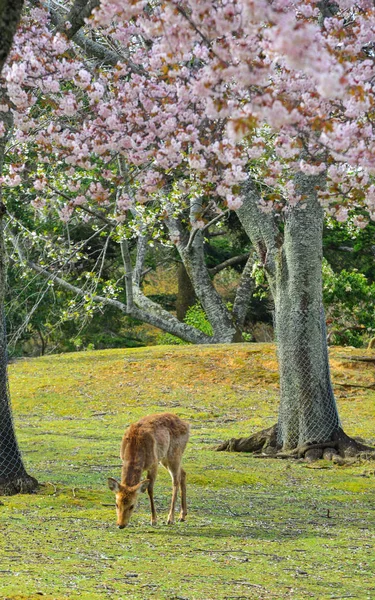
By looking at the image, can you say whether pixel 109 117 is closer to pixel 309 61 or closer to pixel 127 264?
pixel 309 61

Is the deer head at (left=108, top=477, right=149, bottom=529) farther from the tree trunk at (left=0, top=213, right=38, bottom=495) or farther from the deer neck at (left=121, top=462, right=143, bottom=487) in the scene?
the tree trunk at (left=0, top=213, right=38, bottom=495)

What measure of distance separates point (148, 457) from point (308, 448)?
768 centimetres

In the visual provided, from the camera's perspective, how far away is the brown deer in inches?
380

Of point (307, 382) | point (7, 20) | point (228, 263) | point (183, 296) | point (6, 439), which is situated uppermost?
point (228, 263)

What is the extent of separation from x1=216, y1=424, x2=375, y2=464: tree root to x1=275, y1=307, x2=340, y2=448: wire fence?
7.6 inches

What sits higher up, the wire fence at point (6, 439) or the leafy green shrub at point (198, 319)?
the leafy green shrub at point (198, 319)

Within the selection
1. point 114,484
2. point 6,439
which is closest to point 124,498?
point 114,484

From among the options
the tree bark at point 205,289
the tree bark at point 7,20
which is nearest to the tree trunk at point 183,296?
the tree bark at point 205,289

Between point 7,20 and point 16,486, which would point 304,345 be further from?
point 7,20

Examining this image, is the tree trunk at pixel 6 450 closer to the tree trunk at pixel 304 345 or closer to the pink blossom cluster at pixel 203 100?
the pink blossom cluster at pixel 203 100

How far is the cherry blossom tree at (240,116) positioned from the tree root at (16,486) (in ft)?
12.3

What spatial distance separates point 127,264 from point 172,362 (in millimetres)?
3225

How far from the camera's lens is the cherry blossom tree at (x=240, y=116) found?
631cm

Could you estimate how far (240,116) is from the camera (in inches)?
246
